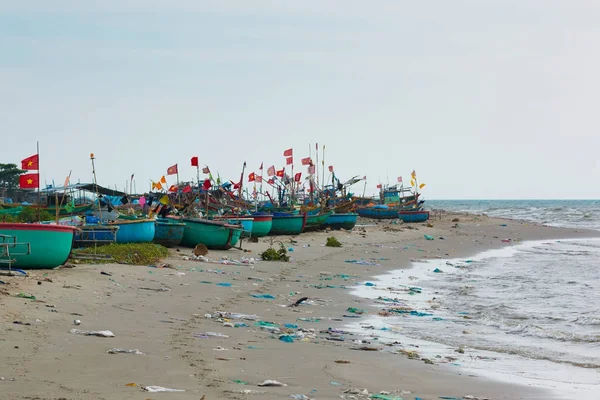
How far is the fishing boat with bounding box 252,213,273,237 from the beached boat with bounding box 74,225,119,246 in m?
13.6

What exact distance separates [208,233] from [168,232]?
1588 mm

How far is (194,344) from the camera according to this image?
978cm

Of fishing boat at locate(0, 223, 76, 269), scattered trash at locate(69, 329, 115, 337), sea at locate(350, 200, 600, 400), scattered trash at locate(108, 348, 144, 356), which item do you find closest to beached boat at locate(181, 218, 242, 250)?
sea at locate(350, 200, 600, 400)

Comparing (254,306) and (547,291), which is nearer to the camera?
(254,306)

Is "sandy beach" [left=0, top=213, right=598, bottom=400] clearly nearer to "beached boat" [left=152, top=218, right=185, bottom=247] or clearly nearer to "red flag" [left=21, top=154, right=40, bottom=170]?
"red flag" [left=21, top=154, right=40, bottom=170]

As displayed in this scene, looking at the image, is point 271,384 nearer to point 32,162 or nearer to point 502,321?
point 502,321

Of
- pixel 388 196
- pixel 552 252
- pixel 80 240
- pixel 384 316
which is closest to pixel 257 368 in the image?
pixel 384 316

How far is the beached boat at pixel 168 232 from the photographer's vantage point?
24797 millimetres

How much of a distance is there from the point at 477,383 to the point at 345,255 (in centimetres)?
2048

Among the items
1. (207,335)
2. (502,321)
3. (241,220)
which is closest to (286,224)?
(241,220)

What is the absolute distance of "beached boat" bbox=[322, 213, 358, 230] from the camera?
44438 millimetres

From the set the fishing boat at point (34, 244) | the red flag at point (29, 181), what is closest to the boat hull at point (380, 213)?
the red flag at point (29, 181)

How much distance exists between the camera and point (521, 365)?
1047 centimetres

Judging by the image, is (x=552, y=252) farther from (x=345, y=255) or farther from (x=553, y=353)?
(x=553, y=353)
